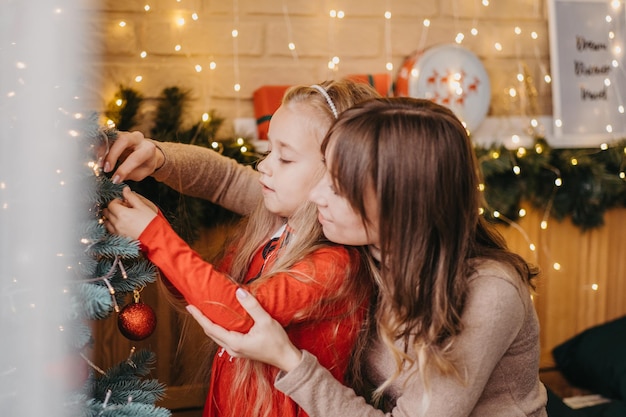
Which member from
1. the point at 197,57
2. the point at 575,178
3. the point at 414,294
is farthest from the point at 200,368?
the point at 575,178

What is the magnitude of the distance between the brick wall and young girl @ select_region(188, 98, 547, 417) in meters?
0.87

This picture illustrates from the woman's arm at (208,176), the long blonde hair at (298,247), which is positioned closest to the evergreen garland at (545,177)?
the woman's arm at (208,176)

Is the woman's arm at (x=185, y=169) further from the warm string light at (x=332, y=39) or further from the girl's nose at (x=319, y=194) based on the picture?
the warm string light at (x=332, y=39)

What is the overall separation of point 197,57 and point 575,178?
3.82 feet

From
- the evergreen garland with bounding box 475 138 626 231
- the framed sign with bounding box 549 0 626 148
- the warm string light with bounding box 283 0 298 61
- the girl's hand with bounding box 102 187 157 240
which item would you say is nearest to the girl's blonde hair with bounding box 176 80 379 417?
the girl's hand with bounding box 102 187 157 240

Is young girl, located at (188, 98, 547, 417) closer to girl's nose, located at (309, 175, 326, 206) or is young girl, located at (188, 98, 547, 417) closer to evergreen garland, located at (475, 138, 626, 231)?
girl's nose, located at (309, 175, 326, 206)

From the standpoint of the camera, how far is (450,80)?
206cm

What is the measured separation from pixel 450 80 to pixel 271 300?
47.1 inches

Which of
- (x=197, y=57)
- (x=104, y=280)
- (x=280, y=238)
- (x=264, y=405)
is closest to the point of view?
(x=104, y=280)

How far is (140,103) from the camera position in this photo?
1.77 m

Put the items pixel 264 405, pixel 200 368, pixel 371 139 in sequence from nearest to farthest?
pixel 371 139 < pixel 264 405 < pixel 200 368

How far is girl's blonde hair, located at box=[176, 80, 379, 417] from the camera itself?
1.14 m

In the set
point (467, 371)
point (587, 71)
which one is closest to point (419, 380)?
point (467, 371)

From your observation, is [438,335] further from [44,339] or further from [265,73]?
[265,73]
